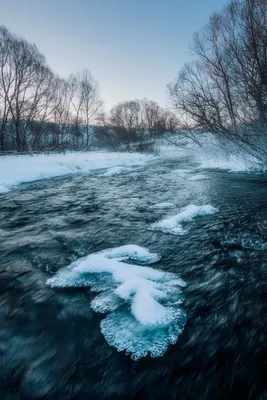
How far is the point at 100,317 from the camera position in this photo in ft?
6.56

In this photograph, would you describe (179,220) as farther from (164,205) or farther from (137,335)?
(137,335)

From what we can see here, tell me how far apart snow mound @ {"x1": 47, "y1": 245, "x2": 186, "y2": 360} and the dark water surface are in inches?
3.6

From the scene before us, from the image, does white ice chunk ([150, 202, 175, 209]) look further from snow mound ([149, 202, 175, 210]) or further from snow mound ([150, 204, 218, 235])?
snow mound ([150, 204, 218, 235])

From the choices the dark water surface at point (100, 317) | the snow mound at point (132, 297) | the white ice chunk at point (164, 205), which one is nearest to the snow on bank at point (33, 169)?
the dark water surface at point (100, 317)

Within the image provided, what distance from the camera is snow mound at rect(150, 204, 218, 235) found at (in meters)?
3.90

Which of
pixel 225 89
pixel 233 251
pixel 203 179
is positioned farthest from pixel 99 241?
pixel 225 89

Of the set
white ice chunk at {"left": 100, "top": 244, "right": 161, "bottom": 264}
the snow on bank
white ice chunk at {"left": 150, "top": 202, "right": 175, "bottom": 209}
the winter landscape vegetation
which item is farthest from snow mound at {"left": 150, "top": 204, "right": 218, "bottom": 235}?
the snow on bank

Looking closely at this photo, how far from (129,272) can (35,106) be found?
922 inches

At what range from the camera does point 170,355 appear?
1.63 metres

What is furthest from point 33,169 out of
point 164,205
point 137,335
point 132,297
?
point 137,335

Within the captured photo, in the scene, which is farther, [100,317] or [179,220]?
[179,220]

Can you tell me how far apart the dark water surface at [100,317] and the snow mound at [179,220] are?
186 millimetres

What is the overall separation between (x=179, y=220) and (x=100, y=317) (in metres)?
2.72

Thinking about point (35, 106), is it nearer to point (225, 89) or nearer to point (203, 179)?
point (225, 89)
